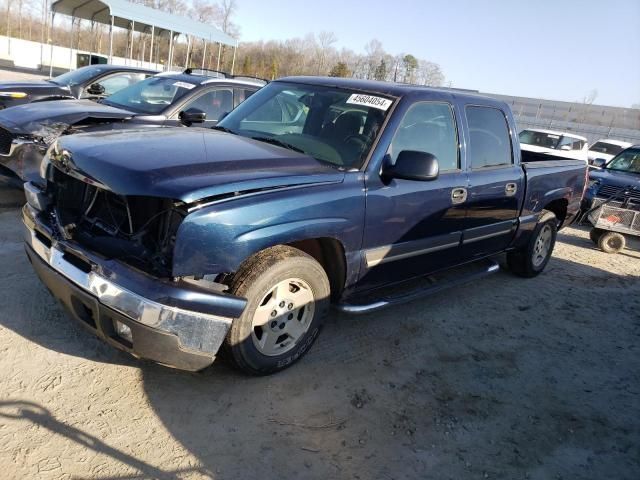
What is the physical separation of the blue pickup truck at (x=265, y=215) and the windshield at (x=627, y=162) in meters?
7.09

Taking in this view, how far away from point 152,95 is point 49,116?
1.60 meters


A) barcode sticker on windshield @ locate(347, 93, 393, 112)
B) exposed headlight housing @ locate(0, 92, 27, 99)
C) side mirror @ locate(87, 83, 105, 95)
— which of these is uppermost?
barcode sticker on windshield @ locate(347, 93, 393, 112)

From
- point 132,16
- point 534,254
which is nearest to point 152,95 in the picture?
point 534,254

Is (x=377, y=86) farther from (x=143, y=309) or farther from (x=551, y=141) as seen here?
(x=551, y=141)

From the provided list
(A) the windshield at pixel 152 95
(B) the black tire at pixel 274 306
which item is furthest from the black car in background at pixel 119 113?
(B) the black tire at pixel 274 306

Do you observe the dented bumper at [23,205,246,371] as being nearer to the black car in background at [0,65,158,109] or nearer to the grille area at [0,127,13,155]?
the grille area at [0,127,13,155]

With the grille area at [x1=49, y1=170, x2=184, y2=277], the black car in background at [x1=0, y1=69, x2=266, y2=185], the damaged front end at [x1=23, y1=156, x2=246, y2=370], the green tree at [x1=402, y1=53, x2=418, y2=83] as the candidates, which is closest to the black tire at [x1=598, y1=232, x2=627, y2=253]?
the black car in background at [x1=0, y1=69, x2=266, y2=185]

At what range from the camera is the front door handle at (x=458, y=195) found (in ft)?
13.7

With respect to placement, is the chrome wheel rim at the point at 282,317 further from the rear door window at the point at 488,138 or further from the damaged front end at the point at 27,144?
the damaged front end at the point at 27,144

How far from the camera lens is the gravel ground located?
258cm

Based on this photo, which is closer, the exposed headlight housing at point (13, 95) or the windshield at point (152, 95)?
the windshield at point (152, 95)

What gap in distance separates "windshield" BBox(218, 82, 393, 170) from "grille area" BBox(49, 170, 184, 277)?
1.21m

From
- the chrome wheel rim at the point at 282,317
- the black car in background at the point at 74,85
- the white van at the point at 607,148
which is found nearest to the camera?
the chrome wheel rim at the point at 282,317

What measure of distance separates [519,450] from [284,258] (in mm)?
1792
